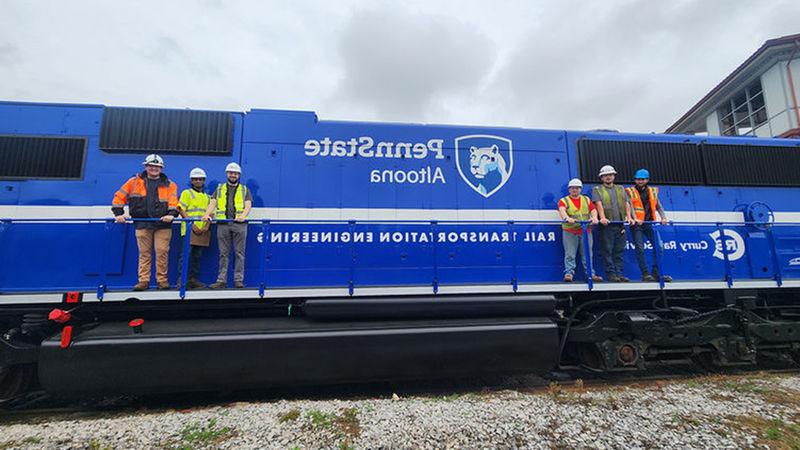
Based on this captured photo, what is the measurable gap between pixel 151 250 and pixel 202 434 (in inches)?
84.9

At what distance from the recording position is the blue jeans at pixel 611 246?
4953 mm

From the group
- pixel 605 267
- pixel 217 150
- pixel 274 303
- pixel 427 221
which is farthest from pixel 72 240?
pixel 605 267

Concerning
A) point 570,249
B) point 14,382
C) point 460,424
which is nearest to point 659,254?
point 570,249

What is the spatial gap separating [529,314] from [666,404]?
5.29 ft

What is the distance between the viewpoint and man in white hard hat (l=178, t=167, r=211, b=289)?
4277 mm

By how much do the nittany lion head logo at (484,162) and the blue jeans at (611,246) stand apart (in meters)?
1.55

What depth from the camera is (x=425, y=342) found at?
13.9 feet

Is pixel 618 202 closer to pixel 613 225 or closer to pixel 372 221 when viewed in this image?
pixel 613 225

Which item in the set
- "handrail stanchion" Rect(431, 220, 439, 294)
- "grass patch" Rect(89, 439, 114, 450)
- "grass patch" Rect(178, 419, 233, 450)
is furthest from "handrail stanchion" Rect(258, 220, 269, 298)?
"handrail stanchion" Rect(431, 220, 439, 294)

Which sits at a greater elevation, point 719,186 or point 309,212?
point 719,186

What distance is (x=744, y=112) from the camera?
495 inches

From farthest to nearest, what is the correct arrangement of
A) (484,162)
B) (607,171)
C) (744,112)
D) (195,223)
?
(744,112)
(484,162)
(607,171)
(195,223)

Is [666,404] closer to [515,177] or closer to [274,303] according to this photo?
[515,177]

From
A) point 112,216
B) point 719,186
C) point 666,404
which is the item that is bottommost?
point 666,404
